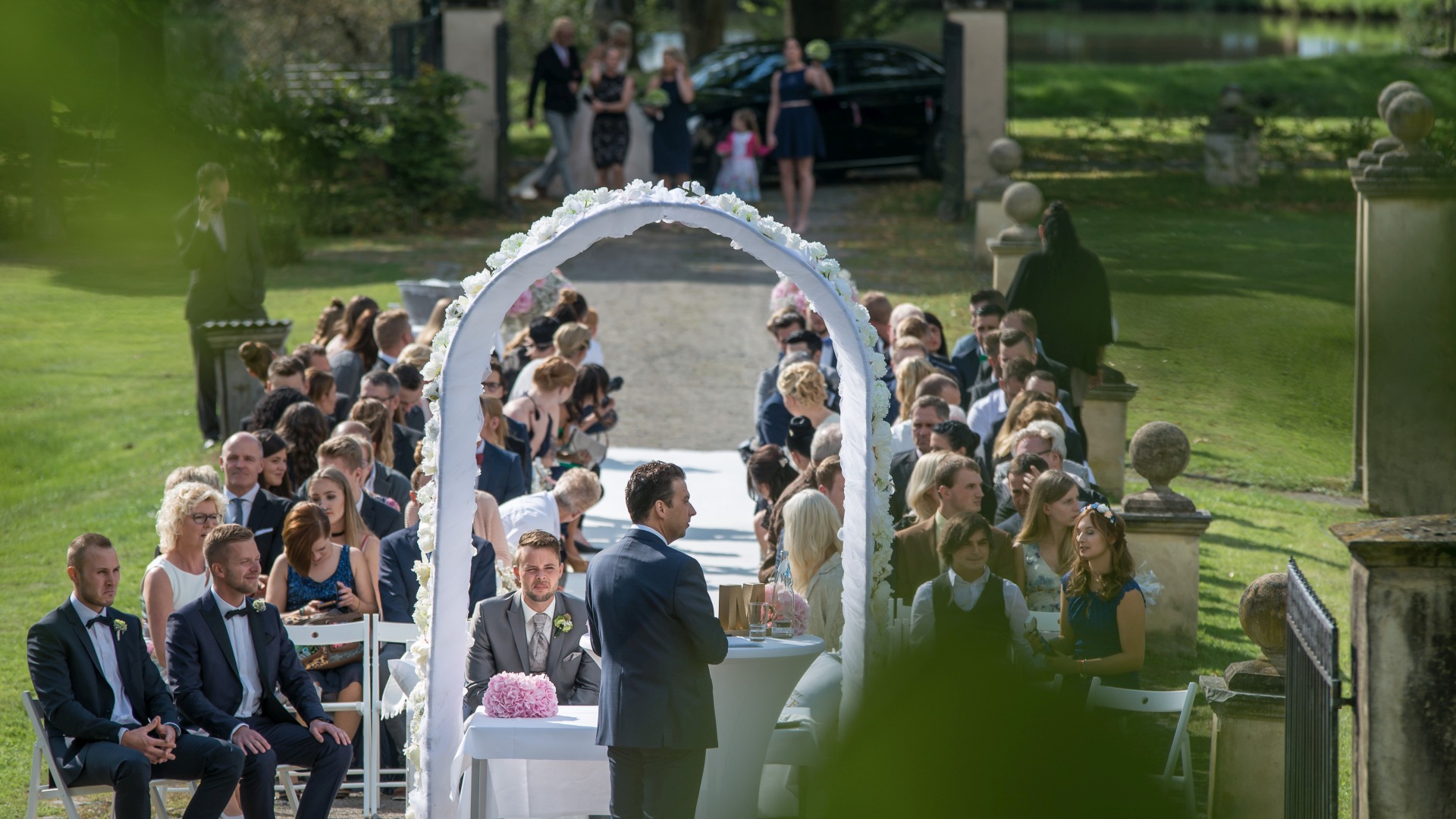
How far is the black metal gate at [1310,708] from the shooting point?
420 centimetres

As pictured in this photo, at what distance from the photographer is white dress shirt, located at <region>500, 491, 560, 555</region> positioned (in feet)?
24.4

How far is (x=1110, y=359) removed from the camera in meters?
12.6

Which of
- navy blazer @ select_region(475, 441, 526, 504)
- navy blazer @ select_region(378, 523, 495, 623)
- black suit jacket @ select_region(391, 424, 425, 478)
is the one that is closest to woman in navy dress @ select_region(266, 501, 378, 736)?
navy blazer @ select_region(378, 523, 495, 623)

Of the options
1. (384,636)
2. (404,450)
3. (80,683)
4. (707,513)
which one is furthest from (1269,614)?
(707,513)

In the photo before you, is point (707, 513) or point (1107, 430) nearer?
point (707, 513)

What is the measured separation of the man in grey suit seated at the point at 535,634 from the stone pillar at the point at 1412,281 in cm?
721

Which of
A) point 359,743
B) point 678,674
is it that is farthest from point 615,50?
point 678,674

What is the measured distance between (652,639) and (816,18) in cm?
2029

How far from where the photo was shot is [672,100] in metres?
17.3

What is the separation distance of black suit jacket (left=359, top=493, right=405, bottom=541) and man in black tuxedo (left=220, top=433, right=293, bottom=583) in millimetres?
361

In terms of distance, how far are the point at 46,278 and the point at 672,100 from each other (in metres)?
12.9

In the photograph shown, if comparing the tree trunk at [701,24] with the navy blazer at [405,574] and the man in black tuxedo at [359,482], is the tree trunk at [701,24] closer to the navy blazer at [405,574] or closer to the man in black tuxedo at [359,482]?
the man in black tuxedo at [359,482]

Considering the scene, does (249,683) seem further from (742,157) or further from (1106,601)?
(742,157)

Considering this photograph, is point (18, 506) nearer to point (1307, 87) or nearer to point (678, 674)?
point (678, 674)
